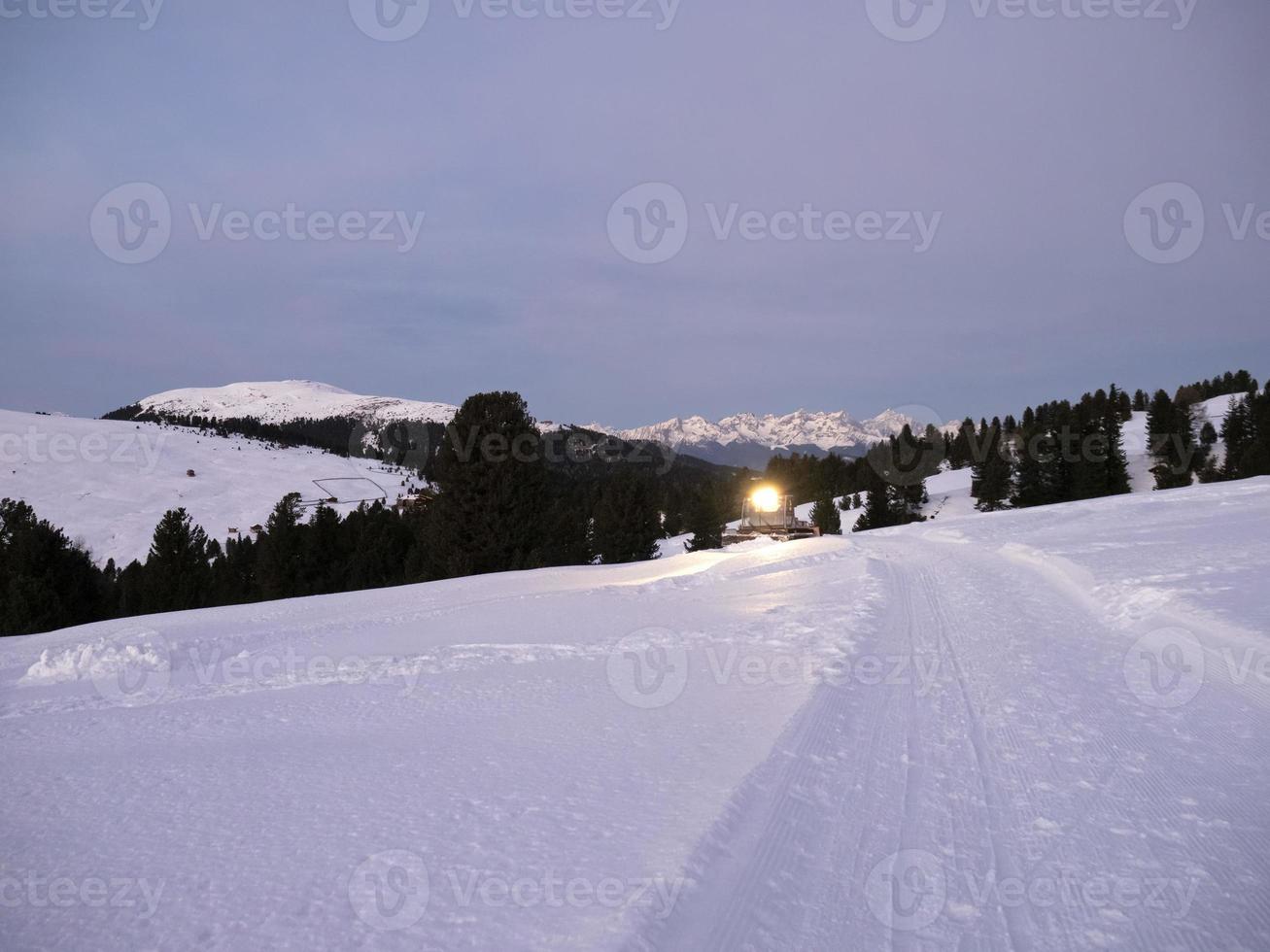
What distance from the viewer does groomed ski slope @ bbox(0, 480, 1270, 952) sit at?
3072mm

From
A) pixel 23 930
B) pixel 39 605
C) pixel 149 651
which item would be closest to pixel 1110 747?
pixel 23 930

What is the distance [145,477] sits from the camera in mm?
133250

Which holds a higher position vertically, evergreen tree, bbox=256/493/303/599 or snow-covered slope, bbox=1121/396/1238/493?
snow-covered slope, bbox=1121/396/1238/493

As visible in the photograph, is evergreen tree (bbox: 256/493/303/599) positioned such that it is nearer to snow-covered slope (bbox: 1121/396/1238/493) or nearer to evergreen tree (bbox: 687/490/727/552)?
evergreen tree (bbox: 687/490/727/552)

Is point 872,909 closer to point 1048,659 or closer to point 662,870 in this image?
point 662,870

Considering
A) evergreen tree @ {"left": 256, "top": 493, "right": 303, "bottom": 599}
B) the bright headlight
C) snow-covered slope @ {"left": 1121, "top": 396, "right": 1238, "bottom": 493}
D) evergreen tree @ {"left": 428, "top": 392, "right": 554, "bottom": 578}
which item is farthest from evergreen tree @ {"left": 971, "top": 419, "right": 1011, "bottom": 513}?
evergreen tree @ {"left": 256, "top": 493, "right": 303, "bottom": 599}

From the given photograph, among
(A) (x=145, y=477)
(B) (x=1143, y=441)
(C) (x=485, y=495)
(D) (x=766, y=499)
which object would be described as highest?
(A) (x=145, y=477)

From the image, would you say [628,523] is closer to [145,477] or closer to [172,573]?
[172,573]

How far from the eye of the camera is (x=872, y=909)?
324 centimetres

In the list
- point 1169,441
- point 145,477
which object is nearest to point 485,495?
point 1169,441

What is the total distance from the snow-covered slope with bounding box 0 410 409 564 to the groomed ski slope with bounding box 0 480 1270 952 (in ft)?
354

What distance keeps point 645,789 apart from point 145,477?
160m

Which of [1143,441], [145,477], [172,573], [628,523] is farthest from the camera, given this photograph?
[145,477]

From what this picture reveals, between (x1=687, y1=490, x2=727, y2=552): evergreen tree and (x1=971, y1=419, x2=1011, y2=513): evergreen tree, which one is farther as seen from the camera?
(x1=971, y1=419, x2=1011, y2=513): evergreen tree
